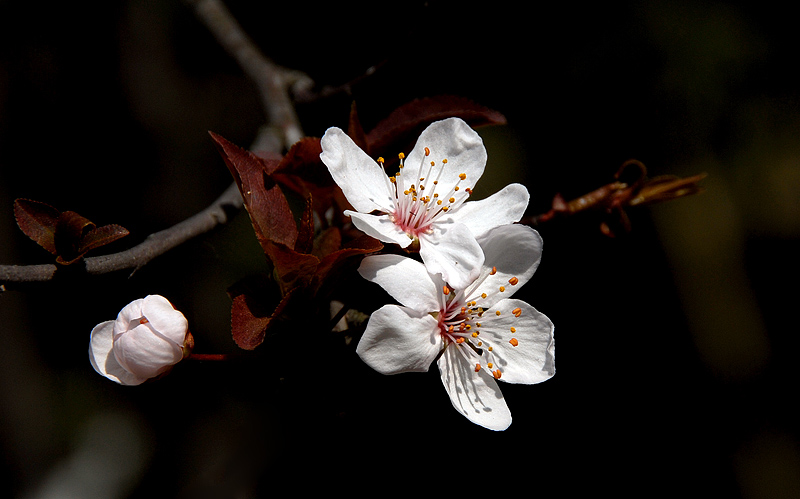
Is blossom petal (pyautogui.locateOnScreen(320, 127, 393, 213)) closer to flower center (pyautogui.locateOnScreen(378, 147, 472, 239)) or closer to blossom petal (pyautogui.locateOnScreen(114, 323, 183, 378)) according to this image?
flower center (pyautogui.locateOnScreen(378, 147, 472, 239))

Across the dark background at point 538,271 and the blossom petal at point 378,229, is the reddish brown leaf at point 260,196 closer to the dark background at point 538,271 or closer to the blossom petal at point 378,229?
the blossom petal at point 378,229

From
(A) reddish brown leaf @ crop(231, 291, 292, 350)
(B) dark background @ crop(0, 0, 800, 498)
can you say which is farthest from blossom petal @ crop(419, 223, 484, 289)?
(B) dark background @ crop(0, 0, 800, 498)

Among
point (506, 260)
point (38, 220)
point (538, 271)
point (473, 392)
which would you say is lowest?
point (538, 271)

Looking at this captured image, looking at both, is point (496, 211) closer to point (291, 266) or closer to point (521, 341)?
point (521, 341)

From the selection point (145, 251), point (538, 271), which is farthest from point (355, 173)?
point (538, 271)

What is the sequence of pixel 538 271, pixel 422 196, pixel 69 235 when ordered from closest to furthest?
1. pixel 69 235
2. pixel 422 196
3. pixel 538 271

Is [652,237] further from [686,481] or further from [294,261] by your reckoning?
[294,261]

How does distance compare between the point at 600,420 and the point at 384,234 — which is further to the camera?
the point at 600,420

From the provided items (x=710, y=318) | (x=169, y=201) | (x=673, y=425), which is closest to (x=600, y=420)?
(x=673, y=425)
